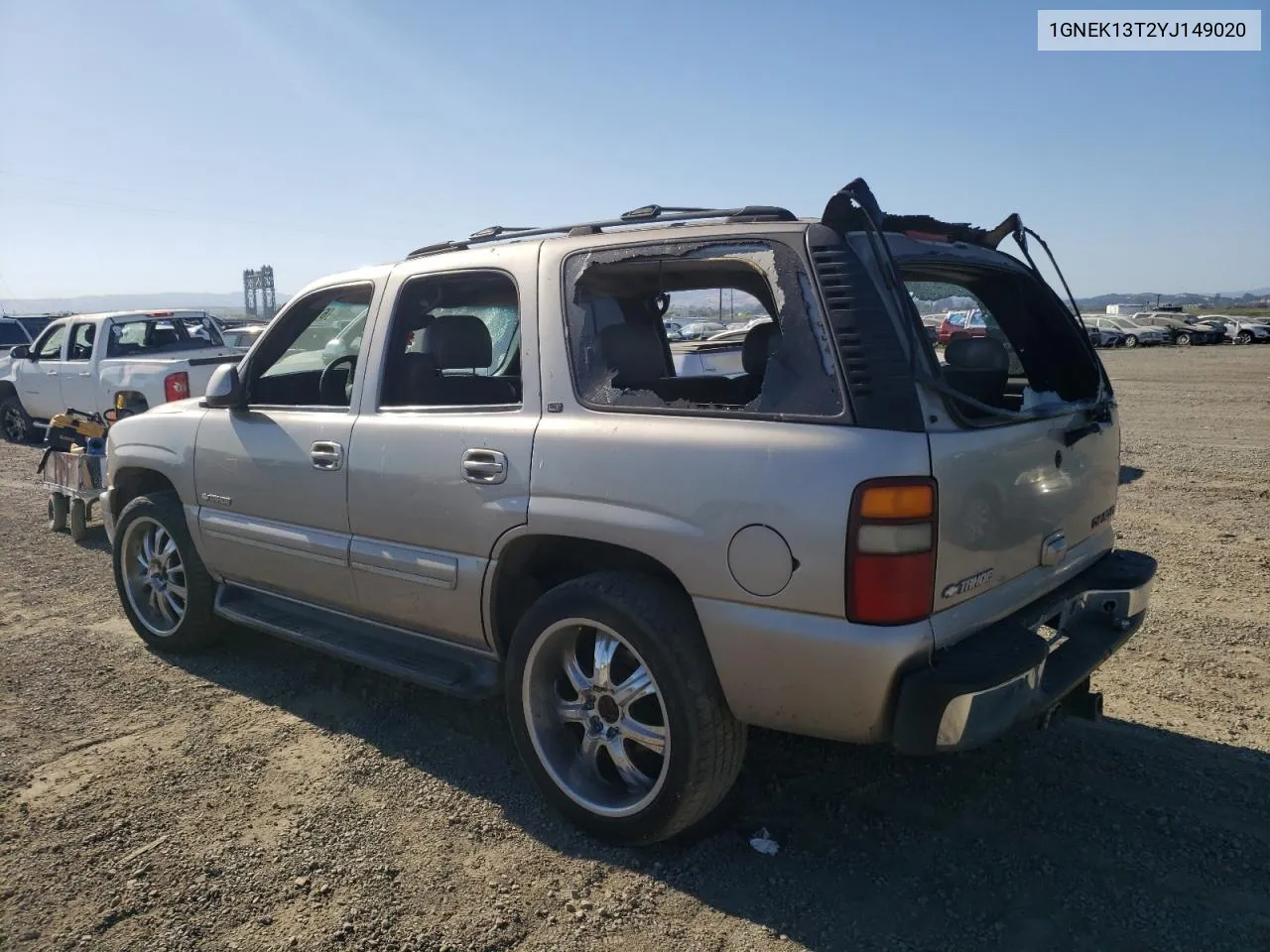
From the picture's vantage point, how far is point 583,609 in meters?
2.99

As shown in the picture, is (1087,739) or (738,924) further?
(1087,739)

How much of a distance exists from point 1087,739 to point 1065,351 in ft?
5.12

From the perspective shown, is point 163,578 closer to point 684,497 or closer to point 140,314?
point 684,497

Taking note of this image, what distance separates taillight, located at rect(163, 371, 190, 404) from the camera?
9641 mm

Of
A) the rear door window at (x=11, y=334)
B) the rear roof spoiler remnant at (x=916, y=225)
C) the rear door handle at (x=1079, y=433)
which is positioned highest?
the rear door window at (x=11, y=334)

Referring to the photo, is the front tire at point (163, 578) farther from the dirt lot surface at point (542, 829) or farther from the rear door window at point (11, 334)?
the rear door window at point (11, 334)

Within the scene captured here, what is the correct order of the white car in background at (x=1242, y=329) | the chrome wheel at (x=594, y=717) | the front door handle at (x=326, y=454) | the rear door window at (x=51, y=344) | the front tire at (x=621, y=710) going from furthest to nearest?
the white car in background at (x=1242, y=329) < the rear door window at (x=51, y=344) < the front door handle at (x=326, y=454) < the chrome wheel at (x=594, y=717) < the front tire at (x=621, y=710)

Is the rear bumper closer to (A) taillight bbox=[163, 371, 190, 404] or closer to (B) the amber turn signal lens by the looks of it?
(B) the amber turn signal lens

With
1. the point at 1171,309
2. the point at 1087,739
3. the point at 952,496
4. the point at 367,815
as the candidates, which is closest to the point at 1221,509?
the point at 1087,739

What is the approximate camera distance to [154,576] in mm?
4945

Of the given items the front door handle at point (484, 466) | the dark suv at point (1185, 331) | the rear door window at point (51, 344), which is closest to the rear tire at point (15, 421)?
the rear door window at point (51, 344)

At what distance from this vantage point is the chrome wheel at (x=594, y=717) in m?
3.01

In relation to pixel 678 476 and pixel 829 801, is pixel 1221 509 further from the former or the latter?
pixel 678 476

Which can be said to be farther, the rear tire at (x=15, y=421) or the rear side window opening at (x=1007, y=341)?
the rear tire at (x=15, y=421)
